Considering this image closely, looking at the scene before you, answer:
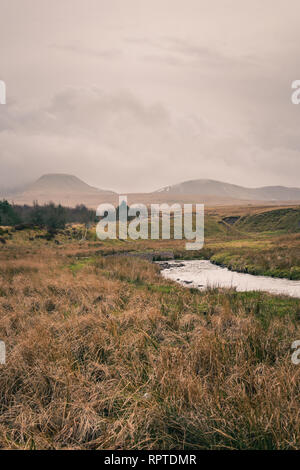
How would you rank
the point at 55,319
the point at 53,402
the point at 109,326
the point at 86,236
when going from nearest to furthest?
the point at 53,402 → the point at 109,326 → the point at 55,319 → the point at 86,236

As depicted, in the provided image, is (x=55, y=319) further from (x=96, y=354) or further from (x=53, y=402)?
(x=53, y=402)

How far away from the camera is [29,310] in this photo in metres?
8.23

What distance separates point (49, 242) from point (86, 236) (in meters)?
12.8

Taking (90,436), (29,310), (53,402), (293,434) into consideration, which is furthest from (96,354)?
(29,310)

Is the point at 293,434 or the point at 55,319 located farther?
the point at 55,319

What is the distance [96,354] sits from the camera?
4812mm

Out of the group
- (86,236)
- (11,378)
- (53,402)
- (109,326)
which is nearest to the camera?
(53,402)

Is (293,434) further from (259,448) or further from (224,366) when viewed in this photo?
(224,366)

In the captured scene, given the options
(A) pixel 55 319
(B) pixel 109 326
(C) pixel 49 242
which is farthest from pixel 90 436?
(C) pixel 49 242

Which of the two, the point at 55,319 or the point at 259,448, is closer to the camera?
the point at 259,448

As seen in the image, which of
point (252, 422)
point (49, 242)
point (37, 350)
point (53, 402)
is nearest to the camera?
point (252, 422)

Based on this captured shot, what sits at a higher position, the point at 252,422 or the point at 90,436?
the point at 252,422

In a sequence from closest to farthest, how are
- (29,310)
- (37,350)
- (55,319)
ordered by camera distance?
(37,350) → (55,319) → (29,310)

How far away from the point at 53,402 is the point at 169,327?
3394 mm
